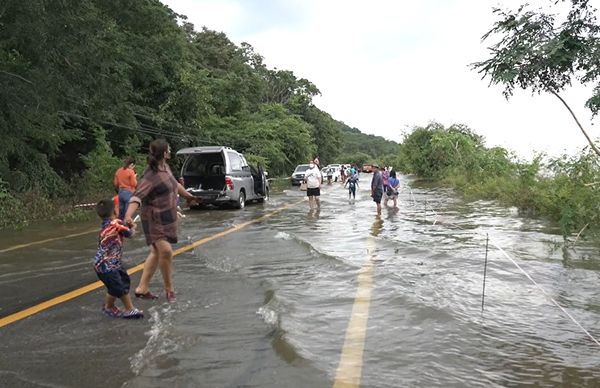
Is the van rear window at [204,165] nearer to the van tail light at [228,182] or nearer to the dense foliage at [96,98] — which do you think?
the van tail light at [228,182]

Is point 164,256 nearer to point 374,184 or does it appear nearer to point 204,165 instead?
point 374,184

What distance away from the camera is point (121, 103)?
18875 mm

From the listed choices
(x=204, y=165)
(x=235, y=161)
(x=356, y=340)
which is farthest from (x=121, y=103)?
(x=356, y=340)

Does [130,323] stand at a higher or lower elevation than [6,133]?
lower

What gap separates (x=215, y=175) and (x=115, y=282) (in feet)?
39.9

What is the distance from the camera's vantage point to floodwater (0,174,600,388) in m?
3.95

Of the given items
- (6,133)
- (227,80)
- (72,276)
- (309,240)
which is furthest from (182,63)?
(72,276)

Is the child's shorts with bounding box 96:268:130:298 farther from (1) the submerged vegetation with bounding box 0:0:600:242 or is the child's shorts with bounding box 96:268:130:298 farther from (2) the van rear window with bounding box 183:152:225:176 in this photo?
(2) the van rear window with bounding box 183:152:225:176

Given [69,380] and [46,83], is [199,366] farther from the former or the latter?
[46,83]

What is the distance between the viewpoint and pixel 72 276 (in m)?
7.23

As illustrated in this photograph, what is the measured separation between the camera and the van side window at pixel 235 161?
17.0m

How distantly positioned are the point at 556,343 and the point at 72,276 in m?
5.87

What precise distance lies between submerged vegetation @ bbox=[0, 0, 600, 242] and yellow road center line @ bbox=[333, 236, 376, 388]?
8.86 feet

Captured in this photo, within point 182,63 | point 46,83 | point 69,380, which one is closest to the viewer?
point 69,380
